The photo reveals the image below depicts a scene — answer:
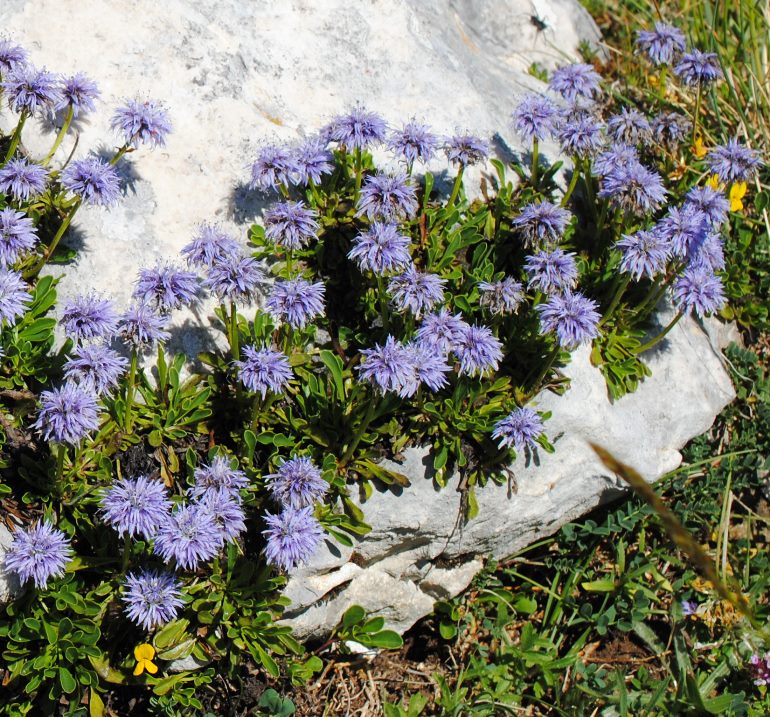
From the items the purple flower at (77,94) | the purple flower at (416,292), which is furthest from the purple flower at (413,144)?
the purple flower at (77,94)

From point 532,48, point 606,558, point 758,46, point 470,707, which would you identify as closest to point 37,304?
point 470,707

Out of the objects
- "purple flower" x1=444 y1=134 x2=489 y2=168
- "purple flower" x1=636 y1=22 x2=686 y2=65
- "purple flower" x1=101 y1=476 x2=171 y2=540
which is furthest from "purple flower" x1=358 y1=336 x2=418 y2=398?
"purple flower" x1=636 y1=22 x2=686 y2=65

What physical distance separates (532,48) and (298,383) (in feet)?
14.8

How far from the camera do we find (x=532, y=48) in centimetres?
816

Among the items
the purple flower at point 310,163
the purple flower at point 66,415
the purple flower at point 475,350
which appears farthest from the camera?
the purple flower at point 310,163

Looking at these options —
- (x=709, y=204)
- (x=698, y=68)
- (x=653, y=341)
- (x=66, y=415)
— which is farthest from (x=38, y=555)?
(x=698, y=68)

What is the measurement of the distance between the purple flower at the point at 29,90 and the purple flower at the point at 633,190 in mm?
3436

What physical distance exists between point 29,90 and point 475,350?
298cm

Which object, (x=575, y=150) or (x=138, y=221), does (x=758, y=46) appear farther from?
(x=138, y=221)

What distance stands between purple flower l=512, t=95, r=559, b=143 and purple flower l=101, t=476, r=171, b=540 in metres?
3.41

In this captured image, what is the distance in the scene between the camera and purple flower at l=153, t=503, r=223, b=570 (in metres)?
4.41

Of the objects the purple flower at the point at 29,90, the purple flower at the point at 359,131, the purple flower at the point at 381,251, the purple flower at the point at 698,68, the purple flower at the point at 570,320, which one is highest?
the purple flower at the point at 698,68

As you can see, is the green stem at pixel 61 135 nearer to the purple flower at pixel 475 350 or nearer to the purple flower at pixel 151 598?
the purple flower at pixel 151 598

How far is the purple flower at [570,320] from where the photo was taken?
5.03 meters
